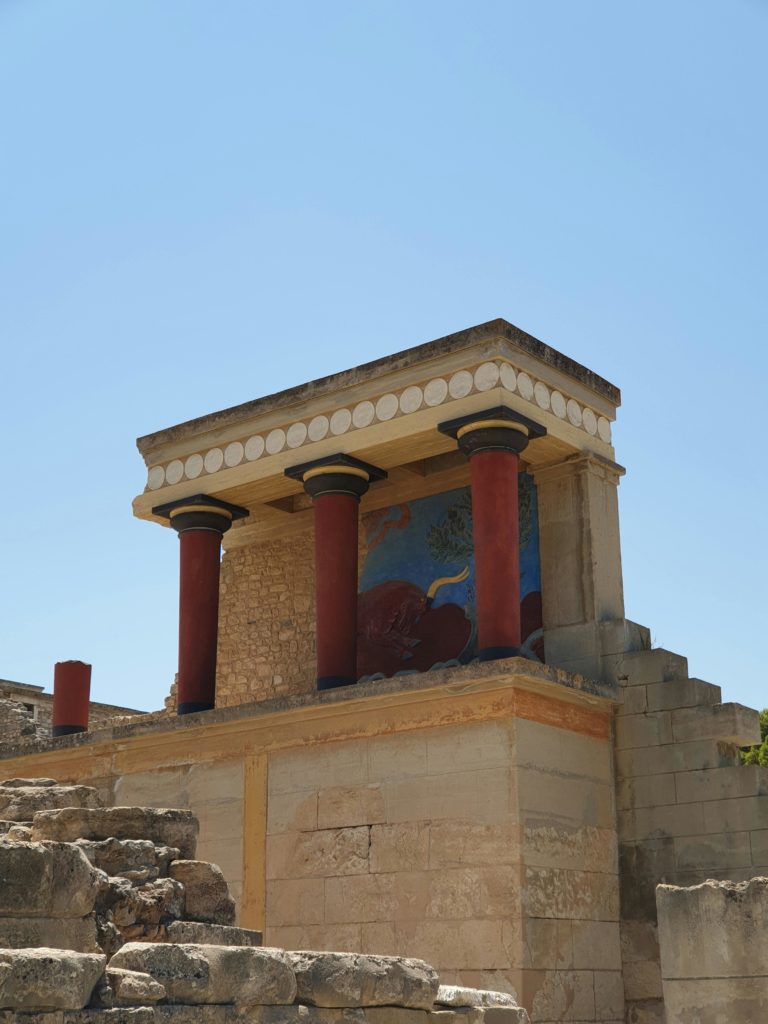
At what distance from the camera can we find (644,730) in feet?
39.0

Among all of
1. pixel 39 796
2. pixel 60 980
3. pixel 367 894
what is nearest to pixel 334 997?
pixel 60 980

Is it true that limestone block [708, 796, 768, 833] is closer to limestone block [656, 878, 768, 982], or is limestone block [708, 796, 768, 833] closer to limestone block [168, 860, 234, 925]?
limestone block [656, 878, 768, 982]

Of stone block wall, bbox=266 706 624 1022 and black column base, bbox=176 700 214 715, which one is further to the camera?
black column base, bbox=176 700 214 715

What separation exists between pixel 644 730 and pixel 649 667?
57 centimetres

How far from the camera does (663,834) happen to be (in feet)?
37.8

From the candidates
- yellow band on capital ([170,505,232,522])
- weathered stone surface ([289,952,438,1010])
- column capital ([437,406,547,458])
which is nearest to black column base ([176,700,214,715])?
yellow band on capital ([170,505,232,522])

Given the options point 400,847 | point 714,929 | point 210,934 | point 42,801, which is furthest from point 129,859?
point 400,847

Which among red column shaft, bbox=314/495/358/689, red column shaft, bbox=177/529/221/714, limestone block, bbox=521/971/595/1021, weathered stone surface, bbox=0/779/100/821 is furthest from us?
red column shaft, bbox=177/529/221/714

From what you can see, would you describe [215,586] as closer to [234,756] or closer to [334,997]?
[234,756]

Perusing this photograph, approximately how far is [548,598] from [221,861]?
4.05 m

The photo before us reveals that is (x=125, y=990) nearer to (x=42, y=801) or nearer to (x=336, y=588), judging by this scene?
(x=42, y=801)

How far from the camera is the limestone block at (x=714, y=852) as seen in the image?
11.1 m

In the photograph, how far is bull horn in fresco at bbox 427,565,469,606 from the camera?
13.9 m

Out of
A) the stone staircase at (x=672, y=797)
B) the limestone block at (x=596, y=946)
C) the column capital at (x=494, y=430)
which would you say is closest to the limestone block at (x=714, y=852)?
the stone staircase at (x=672, y=797)
